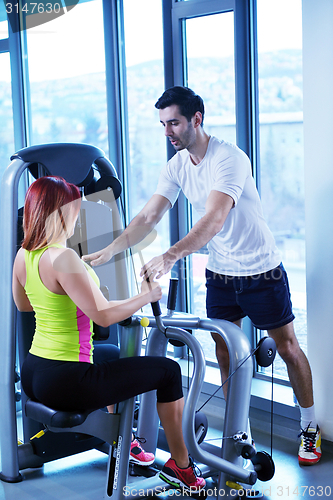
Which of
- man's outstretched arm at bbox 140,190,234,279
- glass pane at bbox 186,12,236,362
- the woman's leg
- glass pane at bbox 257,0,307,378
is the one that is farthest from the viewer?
glass pane at bbox 186,12,236,362

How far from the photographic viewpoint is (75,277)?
1.66 m

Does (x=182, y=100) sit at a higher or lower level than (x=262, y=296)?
higher

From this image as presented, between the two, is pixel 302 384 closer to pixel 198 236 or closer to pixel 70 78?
pixel 198 236

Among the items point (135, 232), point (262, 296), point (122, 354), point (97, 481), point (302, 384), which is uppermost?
point (135, 232)

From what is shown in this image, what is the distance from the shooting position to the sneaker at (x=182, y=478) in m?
1.94

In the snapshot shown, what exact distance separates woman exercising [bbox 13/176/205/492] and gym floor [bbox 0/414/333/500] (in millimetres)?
629

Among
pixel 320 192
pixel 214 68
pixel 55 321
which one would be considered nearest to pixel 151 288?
pixel 55 321

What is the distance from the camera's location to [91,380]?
1.72m

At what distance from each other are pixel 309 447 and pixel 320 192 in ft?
3.68

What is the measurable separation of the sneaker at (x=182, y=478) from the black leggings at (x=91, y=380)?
34cm

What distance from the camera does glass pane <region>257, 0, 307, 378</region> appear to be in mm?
2646

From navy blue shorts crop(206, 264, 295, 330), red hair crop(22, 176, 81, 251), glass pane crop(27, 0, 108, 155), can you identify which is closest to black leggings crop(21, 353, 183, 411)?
red hair crop(22, 176, 81, 251)

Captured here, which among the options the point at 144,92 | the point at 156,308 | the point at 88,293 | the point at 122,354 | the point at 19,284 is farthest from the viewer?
the point at 144,92

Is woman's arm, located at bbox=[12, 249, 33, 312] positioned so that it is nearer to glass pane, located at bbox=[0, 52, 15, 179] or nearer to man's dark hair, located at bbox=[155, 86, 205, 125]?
man's dark hair, located at bbox=[155, 86, 205, 125]
